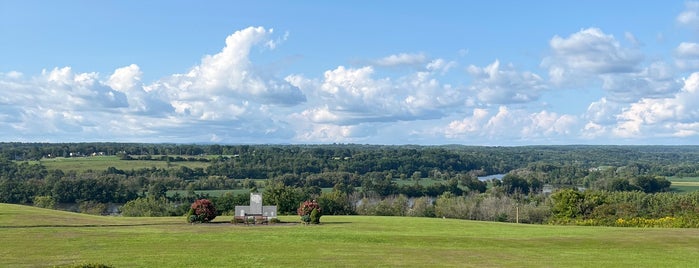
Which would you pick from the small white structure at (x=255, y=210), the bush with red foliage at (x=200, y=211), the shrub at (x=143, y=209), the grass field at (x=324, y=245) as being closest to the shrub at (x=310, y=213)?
the grass field at (x=324, y=245)

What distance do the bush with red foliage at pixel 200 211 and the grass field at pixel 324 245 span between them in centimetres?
134

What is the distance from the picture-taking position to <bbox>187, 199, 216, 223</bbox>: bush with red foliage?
147 ft

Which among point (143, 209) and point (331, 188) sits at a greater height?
point (143, 209)

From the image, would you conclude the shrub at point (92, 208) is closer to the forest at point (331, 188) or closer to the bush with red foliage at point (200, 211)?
the forest at point (331, 188)

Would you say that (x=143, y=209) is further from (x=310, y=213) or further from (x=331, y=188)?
(x=331, y=188)

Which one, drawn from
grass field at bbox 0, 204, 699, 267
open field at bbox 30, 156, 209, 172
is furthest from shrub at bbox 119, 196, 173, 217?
open field at bbox 30, 156, 209, 172

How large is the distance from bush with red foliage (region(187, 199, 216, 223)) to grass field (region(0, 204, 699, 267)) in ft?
4.41

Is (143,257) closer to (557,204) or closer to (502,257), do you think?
(502,257)

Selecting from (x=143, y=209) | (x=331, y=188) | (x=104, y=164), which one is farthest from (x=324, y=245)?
(x=104, y=164)

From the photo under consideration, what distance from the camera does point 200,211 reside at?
147 ft

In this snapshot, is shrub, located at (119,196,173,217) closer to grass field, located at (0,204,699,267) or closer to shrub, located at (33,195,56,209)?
shrub, located at (33,195,56,209)

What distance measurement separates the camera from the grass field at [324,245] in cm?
2716

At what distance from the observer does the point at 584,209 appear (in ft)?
216

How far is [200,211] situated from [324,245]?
1475 centimetres
